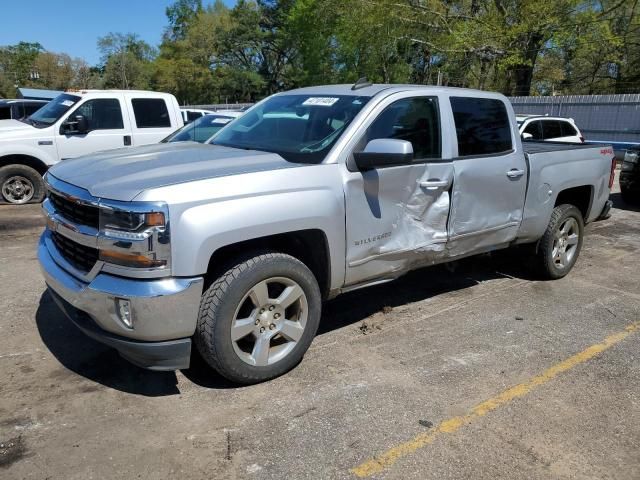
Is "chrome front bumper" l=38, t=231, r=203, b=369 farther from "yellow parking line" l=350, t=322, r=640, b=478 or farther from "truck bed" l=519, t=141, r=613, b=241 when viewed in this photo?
"truck bed" l=519, t=141, r=613, b=241

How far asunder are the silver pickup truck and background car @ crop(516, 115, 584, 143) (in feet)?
23.9

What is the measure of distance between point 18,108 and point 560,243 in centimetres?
1394

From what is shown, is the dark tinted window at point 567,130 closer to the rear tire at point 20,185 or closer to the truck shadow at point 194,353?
the truck shadow at point 194,353

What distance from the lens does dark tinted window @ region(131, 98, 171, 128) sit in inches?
385

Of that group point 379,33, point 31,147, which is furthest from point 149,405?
point 379,33

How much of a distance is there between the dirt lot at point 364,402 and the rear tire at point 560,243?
0.70m

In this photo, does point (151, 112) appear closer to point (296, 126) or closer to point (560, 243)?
point (296, 126)

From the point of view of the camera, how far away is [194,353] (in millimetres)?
3879

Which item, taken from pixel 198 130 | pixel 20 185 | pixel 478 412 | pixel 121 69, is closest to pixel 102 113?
pixel 20 185

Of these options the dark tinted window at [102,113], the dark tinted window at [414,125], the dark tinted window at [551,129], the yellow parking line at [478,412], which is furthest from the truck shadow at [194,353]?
the dark tinted window at [551,129]

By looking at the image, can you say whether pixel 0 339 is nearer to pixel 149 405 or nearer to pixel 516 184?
pixel 149 405

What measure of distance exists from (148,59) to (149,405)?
4502 inches

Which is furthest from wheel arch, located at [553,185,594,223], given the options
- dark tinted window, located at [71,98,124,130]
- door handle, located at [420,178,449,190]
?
dark tinted window, located at [71,98,124,130]

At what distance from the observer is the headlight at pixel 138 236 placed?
2871 millimetres
